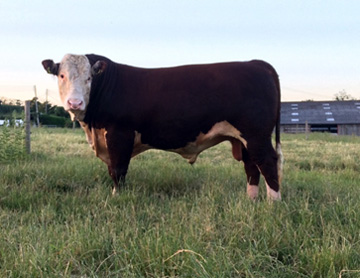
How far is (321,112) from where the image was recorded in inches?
1464

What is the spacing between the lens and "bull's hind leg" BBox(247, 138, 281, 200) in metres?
3.78

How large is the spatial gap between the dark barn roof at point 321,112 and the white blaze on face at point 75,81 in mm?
33501

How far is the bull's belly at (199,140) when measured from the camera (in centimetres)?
387

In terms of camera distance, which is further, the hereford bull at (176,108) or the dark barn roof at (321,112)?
the dark barn roof at (321,112)

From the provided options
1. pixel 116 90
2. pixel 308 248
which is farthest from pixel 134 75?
pixel 308 248

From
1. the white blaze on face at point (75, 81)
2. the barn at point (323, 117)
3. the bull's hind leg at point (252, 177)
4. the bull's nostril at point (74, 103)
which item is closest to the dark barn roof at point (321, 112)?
the barn at point (323, 117)

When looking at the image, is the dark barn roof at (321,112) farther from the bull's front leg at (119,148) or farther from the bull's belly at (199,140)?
the bull's front leg at (119,148)

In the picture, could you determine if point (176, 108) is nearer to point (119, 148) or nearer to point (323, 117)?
point (119, 148)

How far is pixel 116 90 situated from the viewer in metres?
4.10

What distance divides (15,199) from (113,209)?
116 centimetres

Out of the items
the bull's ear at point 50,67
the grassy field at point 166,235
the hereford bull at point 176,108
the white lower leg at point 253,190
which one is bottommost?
the white lower leg at point 253,190

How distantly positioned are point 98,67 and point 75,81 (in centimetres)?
34

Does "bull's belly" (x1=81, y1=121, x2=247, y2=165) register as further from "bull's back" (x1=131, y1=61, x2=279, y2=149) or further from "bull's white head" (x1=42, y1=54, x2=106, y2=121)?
"bull's white head" (x1=42, y1=54, x2=106, y2=121)

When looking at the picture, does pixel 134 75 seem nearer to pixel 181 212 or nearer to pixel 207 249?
pixel 181 212
